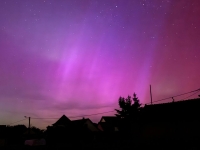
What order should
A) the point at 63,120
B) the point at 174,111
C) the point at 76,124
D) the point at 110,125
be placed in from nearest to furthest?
the point at 174,111
the point at 76,124
the point at 110,125
the point at 63,120

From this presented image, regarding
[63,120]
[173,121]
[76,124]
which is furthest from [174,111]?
[63,120]

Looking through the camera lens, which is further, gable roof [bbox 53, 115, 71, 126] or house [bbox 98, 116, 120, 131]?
gable roof [bbox 53, 115, 71, 126]

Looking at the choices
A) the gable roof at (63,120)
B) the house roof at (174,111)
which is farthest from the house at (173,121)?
the gable roof at (63,120)

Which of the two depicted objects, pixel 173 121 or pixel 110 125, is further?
pixel 110 125

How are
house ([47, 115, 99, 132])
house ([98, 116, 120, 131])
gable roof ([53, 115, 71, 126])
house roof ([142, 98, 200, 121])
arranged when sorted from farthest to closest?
gable roof ([53, 115, 71, 126])
house ([98, 116, 120, 131])
house ([47, 115, 99, 132])
house roof ([142, 98, 200, 121])

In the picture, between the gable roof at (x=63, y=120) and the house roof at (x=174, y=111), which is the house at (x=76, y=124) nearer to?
the gable roof at (x=63, y=120)

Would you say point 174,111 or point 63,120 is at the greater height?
point 63,120

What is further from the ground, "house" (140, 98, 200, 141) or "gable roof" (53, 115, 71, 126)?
"gable roof" (53, 115, 71, 126)

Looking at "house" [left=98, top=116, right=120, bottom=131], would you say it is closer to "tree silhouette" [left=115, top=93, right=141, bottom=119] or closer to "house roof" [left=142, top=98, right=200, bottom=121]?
"tree silhouette" [left=115, top=93, right=141, bottom=119]

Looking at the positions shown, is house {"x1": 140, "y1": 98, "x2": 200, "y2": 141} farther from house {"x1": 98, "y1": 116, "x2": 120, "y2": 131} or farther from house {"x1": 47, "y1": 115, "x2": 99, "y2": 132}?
house {"x1": 98, "y1": 116, "x2": 120, "y2": 131}

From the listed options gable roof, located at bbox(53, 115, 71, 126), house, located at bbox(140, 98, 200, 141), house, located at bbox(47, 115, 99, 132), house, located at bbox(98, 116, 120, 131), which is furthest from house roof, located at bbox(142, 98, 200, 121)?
gable roof, located at bbox(53, 115, 71, 126)

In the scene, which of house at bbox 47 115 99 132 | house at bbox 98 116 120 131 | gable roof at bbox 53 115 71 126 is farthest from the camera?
gable roof at bbox 53 115 71 126

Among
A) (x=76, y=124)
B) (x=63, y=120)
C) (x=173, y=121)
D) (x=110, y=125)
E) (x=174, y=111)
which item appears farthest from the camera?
(x=63, y=120)

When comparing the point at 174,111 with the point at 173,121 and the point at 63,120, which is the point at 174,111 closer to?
the point at 173,121
